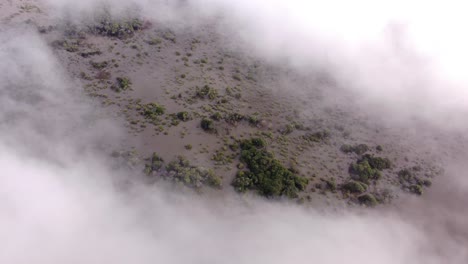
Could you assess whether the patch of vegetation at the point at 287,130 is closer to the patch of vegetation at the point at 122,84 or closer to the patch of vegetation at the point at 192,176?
the patch of vegetation at the point at 192,176

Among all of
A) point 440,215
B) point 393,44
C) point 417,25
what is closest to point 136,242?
point 440,215

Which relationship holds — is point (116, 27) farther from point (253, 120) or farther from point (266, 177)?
point (266, 177)

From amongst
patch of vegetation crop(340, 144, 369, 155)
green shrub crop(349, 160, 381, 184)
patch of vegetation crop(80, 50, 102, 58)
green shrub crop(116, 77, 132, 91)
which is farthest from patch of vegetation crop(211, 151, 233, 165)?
patch of vegetation crop(80, 50, 102, 58)

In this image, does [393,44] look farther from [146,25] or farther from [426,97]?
[146,25]

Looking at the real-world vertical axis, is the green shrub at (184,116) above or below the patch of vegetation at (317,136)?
below

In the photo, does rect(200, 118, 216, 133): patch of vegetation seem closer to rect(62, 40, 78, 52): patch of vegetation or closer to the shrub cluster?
the shrub cluster

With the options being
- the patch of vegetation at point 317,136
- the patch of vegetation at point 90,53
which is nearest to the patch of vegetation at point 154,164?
the patch of vegetation at point 317,136

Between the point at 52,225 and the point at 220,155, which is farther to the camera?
the point at 220,155
